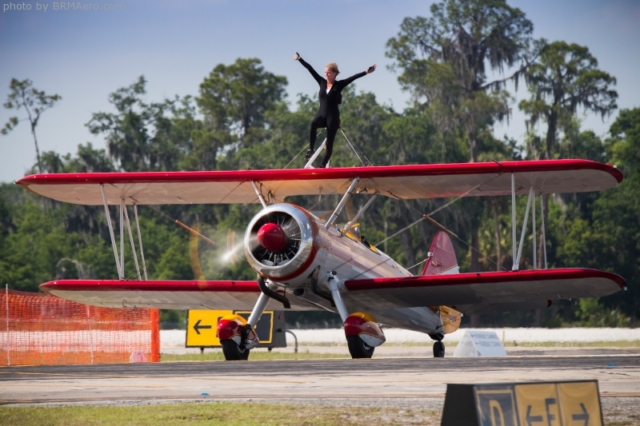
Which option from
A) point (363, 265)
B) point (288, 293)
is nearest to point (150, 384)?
point (288, 293)

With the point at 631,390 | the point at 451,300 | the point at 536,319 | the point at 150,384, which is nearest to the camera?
the point at 631,390

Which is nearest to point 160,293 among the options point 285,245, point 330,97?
point 285,245

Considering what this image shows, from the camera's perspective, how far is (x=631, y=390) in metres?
11.8

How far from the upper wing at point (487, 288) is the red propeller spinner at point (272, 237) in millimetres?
1733

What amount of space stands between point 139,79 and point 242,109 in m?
7.69

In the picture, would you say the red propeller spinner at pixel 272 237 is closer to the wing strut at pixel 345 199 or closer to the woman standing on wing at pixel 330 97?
the wing strut at pixel 345 199

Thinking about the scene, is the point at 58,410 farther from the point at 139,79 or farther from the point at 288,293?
the point at 139,79

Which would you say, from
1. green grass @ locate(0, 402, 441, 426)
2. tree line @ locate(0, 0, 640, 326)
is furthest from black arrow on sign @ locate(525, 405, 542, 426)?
tree line @ locate(0, 0, 640, 326)

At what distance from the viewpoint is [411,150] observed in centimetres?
6094

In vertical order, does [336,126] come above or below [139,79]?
below

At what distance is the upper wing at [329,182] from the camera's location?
→ 1627 centimetres

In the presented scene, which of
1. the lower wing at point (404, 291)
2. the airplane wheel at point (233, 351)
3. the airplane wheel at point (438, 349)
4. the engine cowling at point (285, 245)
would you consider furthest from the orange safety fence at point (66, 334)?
the engine cowling at point (285, 245)

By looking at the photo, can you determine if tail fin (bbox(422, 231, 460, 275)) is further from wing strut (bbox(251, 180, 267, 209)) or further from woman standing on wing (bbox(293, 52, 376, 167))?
wing strut (bbox(251, 180, 267, 209))

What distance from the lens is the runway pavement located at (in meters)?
11.4
